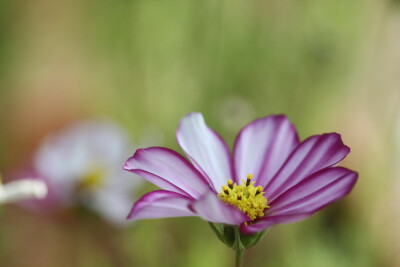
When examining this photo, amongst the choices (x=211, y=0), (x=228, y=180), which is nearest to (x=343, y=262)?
(x=228, y=180)

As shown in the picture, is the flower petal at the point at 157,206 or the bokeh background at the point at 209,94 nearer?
the flower petal at the point at 157,206

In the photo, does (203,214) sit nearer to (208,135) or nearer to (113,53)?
(208,135)

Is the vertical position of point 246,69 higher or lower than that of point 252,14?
lower

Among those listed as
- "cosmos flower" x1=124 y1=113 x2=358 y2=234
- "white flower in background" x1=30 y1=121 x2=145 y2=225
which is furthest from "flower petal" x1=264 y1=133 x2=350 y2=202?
"white flower in background" x1=30 y1=121 x2=145 y2=225

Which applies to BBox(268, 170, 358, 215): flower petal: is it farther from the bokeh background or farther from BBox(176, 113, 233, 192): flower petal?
the bokeh background

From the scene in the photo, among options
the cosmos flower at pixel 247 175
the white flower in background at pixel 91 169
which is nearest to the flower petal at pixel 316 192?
the cosmos flower at pixel 247 175

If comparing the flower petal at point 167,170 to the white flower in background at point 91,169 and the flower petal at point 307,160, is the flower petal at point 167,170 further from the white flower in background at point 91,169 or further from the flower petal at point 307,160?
the white flower in background at point 91,169

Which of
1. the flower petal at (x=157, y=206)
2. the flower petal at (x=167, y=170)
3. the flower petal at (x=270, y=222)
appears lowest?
the flower petal at (x=270, y=222)
